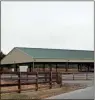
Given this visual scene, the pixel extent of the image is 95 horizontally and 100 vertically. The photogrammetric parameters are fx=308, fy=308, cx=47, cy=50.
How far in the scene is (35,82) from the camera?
1748 cm

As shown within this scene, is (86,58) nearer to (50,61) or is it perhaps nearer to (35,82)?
(50,61)

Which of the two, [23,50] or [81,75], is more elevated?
[23,50]

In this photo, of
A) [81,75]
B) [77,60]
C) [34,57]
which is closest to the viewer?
[81,75]

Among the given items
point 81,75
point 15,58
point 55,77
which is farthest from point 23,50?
point 55,77

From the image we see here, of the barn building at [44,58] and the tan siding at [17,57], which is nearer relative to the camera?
the barn building at [44,58]

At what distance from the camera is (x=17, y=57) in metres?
60.0

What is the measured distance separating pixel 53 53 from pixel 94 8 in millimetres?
43775

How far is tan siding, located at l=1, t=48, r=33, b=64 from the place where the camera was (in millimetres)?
54547

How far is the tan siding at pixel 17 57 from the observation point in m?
54.5

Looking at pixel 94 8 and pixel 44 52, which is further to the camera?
pixel 44 52

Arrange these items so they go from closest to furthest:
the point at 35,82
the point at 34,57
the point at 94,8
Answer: the point at 94,8, the point at 35,82, the point at 34,57

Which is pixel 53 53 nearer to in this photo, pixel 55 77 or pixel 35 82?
pixel 55 77

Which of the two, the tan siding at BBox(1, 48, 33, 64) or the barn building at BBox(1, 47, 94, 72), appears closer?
the barn building at BBox(1, 47, 94, 72)

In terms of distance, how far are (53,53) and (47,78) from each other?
37661 mm
